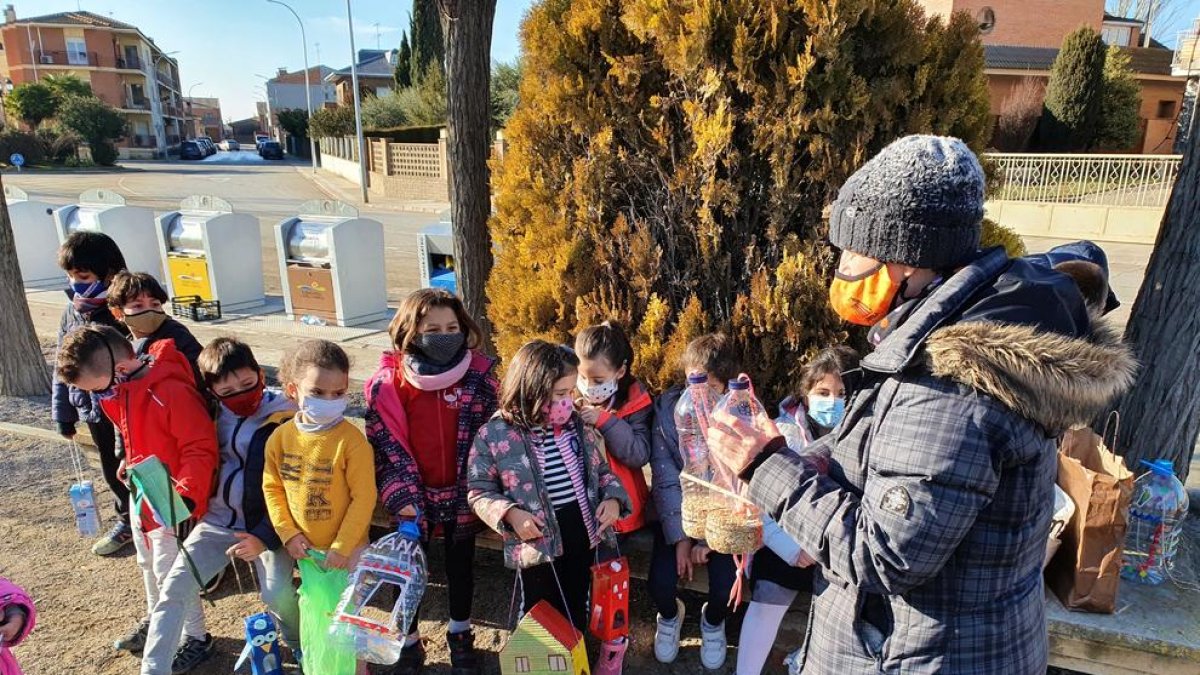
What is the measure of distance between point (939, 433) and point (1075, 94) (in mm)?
25792

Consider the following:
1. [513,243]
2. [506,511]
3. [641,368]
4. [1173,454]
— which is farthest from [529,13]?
[1173,454]

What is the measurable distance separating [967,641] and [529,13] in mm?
3239

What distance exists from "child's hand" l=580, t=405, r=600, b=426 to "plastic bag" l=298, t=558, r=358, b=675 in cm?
110

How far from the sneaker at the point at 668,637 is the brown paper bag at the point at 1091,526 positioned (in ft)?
4.61

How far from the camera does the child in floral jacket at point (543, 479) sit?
2623mm

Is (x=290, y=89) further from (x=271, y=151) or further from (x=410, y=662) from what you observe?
(x=410, y=662)

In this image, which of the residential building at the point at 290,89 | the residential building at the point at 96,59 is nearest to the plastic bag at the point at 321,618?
the residential building at the point at 96,59

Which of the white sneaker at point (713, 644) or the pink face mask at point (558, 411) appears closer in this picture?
the pink face mask at point (558, 411)

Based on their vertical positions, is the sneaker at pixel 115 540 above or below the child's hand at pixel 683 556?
below

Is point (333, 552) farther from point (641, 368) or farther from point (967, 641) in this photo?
point (967, 641)

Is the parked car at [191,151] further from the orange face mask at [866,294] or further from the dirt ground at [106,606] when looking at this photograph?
the orange face mask at [866,294]

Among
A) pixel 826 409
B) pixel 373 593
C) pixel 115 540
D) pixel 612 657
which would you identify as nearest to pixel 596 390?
pixel 826 409

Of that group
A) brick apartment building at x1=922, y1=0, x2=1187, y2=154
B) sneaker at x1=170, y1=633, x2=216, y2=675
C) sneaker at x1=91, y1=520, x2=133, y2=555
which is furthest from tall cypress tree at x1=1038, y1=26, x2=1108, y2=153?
sneaker at x1=170, y1=633, x2=216, y2=675

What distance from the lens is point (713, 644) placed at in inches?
116
